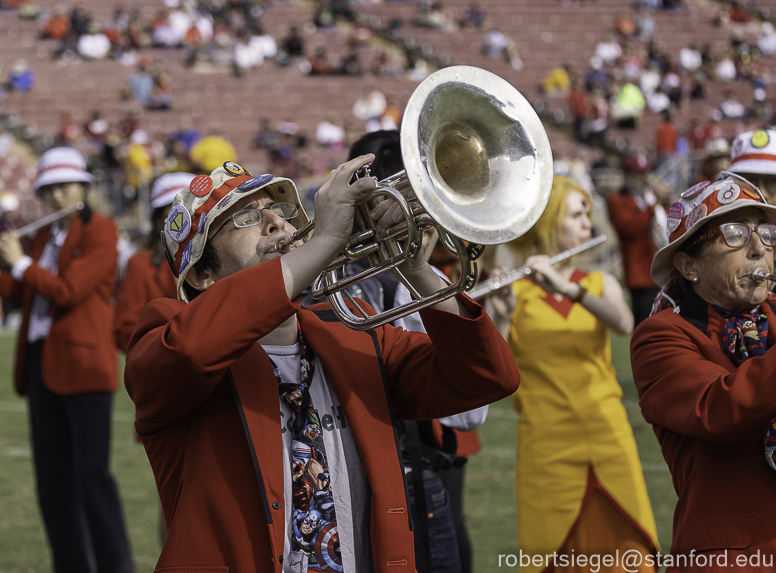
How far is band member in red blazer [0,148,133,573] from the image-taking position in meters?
4.87

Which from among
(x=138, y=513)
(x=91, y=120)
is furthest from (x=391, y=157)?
(x=91, y=120)

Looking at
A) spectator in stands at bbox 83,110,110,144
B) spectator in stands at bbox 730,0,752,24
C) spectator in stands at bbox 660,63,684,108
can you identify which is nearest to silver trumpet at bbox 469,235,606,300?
spectator in stands at bbox 83,110,110,144

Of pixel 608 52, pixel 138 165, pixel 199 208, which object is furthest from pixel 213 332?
pixel 608 52

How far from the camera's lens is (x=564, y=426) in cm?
415

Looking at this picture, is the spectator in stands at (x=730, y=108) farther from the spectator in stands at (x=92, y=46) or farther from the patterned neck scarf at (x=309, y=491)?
the patterned neck scarf at (x=309, y=491)

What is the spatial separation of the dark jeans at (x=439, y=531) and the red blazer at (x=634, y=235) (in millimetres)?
6669

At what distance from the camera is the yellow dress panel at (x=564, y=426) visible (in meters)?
4.02

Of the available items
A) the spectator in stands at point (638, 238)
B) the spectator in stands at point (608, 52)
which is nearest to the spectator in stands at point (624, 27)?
the spectator in stands at point (608, 52)

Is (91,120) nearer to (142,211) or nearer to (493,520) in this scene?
(142,211)

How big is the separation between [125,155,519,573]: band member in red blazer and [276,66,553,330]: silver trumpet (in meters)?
0.07

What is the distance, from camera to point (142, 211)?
18.5m

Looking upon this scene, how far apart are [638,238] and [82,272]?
642cm

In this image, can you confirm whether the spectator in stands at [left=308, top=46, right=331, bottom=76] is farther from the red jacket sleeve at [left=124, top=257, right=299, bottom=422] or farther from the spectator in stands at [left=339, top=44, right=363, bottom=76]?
the red jacket sleeve at [left=124, top=257, right=299, bottom=422]

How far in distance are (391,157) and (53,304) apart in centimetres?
251
